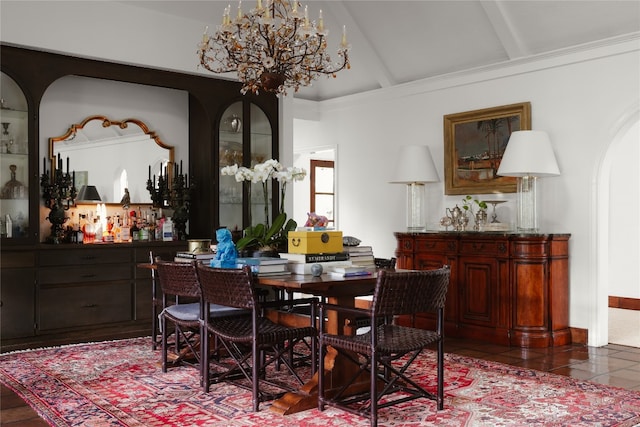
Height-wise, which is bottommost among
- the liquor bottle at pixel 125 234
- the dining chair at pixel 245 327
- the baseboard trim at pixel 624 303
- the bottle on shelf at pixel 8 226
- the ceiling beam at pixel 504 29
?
the baseboard trim at pixel 624 303

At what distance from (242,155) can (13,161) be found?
7.35ft

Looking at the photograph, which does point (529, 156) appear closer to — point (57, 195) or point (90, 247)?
point (90, 247)

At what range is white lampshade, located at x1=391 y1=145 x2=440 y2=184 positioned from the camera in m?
6.85

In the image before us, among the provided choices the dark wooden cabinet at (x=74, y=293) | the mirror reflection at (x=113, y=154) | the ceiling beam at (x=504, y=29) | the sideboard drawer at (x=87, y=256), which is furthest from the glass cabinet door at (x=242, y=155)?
the ceiling beam at (x=504, y=29)

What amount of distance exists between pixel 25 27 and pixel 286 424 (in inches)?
161

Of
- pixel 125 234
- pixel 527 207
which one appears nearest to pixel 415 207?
pixel 527 207

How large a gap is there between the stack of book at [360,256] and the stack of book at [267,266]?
547 mm

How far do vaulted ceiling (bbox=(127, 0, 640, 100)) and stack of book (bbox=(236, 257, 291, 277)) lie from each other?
3379mm

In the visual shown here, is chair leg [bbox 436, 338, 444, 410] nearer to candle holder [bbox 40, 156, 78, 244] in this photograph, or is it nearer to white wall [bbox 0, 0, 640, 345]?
white wall [bbox 0, 0, 640, 345]

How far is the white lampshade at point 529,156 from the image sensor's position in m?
5.75

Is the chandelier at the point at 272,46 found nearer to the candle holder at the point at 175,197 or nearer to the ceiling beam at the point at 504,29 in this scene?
the ceiling beam at the point at 504,29

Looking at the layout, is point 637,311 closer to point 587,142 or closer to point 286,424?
point 587,142

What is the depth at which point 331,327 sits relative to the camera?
375cm

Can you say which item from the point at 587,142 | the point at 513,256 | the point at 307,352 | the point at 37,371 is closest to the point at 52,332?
the point at 37,371
